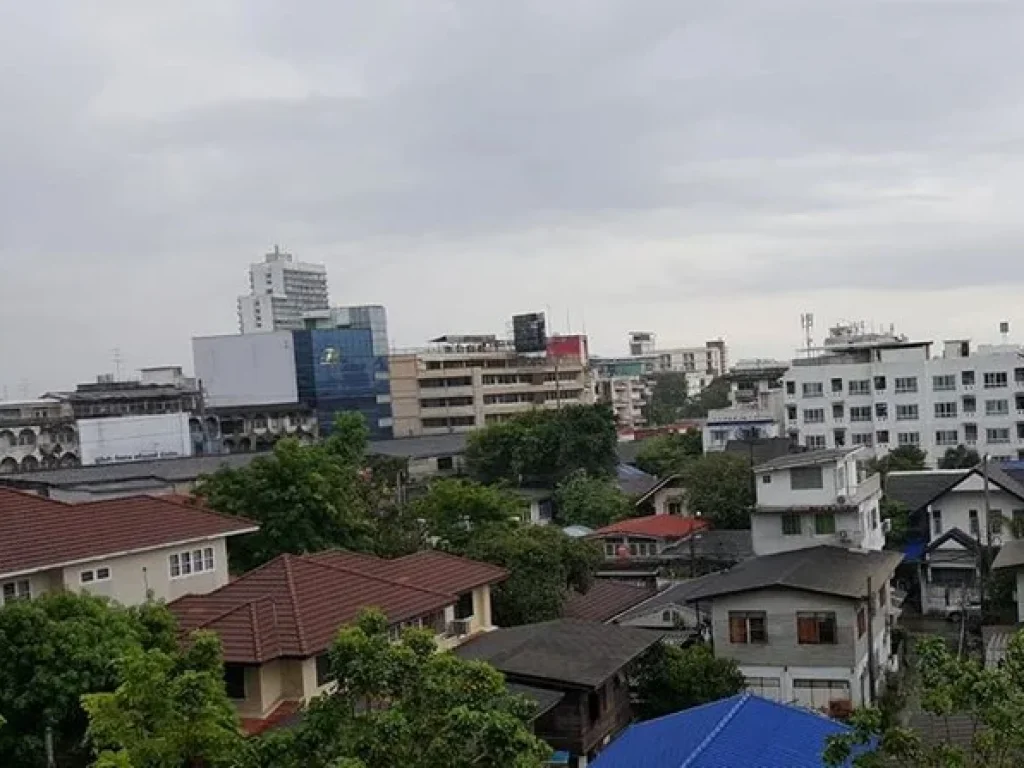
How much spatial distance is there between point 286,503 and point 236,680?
9969 millimetres

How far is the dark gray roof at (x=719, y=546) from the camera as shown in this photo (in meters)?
36.2

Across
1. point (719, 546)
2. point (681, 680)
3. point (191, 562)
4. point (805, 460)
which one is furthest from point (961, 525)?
point (191, 562)

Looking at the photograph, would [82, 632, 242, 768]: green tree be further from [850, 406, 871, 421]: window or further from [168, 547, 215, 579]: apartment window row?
[850, 406, 871, 421]: window

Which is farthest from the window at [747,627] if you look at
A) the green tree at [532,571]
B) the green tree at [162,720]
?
the green tree at [162,720]

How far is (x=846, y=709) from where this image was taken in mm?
23516

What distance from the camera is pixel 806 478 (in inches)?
1207

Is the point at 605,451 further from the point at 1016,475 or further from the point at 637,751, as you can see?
the point at 637,751

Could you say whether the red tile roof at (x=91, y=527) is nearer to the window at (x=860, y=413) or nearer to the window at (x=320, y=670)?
the window at (x=320, y=670)

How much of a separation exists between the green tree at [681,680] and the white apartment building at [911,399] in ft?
119

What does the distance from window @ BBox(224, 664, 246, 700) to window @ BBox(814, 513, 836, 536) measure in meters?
17.9

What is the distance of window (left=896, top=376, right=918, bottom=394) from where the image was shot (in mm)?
59156

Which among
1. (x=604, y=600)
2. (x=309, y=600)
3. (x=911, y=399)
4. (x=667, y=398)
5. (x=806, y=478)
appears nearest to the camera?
(x=309, y=600)

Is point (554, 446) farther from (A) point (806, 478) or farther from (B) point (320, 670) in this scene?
(B) point (320, 670)

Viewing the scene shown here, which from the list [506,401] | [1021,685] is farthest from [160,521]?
[506,401]
